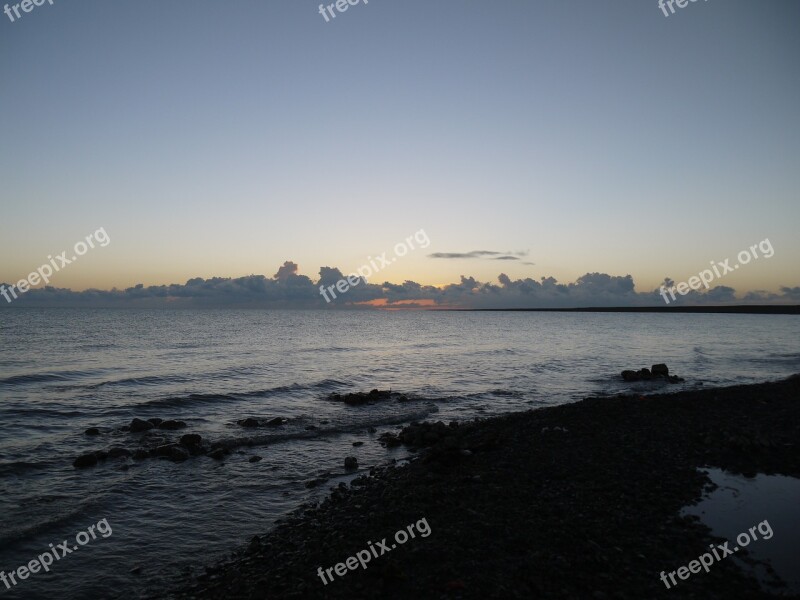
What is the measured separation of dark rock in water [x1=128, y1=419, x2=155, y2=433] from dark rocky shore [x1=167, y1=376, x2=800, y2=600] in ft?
40.7

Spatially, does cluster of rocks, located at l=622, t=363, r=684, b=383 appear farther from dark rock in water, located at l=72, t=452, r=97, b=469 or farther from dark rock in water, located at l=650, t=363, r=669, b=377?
dark rock in water, located at l=72, t=452, r=97, b=469

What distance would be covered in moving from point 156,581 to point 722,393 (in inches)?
1211

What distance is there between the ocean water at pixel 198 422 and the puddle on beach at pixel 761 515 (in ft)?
35.1

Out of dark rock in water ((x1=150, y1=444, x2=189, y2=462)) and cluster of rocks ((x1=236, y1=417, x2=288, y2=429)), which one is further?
cluster of rocks ((x1=236, y1=417, x2=288, y2=429))

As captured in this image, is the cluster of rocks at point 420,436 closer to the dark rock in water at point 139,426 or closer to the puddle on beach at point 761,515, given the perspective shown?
the puddle on beach at point 761,515

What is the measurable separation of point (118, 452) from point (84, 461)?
4.31 ft

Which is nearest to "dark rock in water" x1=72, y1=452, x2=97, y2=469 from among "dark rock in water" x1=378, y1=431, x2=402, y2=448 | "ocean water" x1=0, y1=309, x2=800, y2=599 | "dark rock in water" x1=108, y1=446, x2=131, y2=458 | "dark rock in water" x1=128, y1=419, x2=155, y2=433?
"ocean water" x1=0, y1=309, x2=800, y2=599

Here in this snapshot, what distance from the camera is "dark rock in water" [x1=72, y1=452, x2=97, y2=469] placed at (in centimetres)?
1711

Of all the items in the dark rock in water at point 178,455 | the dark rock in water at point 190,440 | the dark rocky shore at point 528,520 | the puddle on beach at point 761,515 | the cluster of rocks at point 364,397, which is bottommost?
the puddle on beach at point 761,515

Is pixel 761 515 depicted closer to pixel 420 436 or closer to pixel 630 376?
pixel 420 436

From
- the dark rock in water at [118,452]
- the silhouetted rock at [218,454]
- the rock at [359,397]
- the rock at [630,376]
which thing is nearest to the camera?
the dark rock in water at [118,452]

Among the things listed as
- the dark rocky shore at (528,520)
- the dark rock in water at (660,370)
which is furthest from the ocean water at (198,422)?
the dark rocky shore at (528,520)

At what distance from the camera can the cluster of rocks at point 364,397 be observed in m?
29.7

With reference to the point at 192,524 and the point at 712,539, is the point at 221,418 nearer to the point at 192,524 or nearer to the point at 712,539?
the point at 192,524
